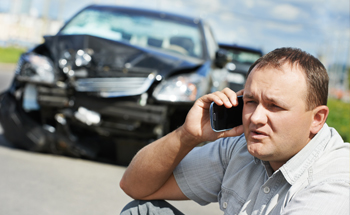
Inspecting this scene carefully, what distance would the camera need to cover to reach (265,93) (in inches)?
78.7

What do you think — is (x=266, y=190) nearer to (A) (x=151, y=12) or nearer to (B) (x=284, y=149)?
(B) (x=284, y=149)

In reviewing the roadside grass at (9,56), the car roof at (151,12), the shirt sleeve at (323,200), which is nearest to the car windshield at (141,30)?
the car roof at (151,12)

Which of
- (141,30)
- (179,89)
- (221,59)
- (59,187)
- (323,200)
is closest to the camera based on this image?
(323,200)

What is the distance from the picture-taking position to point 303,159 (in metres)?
1.98

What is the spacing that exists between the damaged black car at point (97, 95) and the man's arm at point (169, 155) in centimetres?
238

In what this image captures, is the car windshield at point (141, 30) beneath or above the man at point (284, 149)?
beneath

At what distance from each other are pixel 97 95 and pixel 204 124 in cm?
276

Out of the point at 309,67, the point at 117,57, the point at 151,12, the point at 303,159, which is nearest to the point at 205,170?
the point at 303,159

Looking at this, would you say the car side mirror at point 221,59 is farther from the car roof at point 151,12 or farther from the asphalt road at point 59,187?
the asphalt road at point 59,187

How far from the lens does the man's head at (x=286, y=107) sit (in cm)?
195

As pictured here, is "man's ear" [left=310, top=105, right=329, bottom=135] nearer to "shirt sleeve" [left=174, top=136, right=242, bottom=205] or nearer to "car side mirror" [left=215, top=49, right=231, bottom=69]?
"shirt sleeve" [left=174, top=136, right=242, bottom=205]

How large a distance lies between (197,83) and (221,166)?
109 inches

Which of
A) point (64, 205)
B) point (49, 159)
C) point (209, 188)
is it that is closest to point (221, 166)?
point (209, 188)

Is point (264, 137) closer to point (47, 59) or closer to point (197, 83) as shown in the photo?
point (197, 83)
